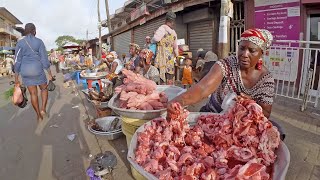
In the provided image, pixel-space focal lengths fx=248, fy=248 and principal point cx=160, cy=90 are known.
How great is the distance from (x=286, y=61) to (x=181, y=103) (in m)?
4.43

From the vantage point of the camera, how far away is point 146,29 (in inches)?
587

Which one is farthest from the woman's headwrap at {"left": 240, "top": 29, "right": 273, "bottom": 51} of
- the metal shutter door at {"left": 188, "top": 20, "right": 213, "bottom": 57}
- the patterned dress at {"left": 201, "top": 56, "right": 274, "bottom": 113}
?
the metal shutter door at {"left": 188, "top": 20, "right": 213, "bottom": 57}

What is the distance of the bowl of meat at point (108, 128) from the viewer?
381 centimetres

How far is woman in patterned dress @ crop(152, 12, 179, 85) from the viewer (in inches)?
210

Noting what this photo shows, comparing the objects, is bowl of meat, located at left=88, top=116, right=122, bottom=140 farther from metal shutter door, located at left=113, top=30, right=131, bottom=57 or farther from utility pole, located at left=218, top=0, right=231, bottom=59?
metal shutter door, located at left=113, top=30, right=131, bottom=57

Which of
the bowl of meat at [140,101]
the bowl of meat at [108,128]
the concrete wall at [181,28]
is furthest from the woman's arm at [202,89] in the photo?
the concrete wall at [181,28]

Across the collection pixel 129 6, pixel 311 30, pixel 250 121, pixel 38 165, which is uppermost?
pixel 129 6

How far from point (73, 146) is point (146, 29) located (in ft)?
38.9

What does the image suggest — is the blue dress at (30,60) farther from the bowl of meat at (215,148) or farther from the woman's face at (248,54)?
the woman's face at (248,54)

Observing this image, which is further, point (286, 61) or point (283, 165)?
point (286, 61)

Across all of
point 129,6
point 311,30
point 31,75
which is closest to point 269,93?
point 31,75

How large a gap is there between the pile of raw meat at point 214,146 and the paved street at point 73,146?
1298mm

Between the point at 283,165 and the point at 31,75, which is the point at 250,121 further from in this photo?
the point at 31,75

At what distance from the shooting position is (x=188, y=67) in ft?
25.6
